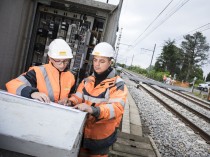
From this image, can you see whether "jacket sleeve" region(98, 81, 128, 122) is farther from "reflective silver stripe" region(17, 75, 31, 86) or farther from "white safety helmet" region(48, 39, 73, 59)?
"reflective silver stripe" region(17, 75, 31, 86)

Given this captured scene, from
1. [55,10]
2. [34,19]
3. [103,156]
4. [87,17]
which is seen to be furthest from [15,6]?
[103,156]

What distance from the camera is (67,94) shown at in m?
2.81

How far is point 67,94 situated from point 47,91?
0.83ft

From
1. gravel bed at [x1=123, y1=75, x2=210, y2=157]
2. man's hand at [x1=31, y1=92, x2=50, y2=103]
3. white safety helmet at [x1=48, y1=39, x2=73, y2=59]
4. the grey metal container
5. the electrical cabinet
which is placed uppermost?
the electrical cabinet

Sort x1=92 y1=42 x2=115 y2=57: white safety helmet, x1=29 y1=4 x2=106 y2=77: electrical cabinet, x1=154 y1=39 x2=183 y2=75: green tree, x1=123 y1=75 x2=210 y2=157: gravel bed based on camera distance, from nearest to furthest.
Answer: x1=92 y1=42 x2=115 y2=57: white safety helmet, x1=123 y1=75 x2=210 y2=157: gravel bed, x1=29 y1=4 x2=106 y2=77: electrical cabinet, x1=154 y1=39 x2=183 y2=75: green tree

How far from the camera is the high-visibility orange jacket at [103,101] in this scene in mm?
2560

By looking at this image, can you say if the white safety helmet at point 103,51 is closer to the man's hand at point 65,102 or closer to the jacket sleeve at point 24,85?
the man's hand at point 65,102

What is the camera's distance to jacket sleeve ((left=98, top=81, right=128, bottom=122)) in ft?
7.80

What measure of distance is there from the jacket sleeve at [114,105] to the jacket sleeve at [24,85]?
73 centimetres

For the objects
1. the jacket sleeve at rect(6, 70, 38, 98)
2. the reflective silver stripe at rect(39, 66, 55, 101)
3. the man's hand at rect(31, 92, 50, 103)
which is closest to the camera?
the man's hand at rect(31, 92, 50, 103)

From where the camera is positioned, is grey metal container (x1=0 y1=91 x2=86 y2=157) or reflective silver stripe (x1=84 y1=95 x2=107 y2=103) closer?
grey metal container (x1=0 y1=91 x2=86 y2=157)

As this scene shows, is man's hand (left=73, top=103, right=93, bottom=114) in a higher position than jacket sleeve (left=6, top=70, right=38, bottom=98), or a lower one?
lower

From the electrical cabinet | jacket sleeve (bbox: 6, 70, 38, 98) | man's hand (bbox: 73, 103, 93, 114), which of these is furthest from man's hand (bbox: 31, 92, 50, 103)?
the electrical cabinet

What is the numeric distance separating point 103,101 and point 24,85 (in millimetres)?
878
